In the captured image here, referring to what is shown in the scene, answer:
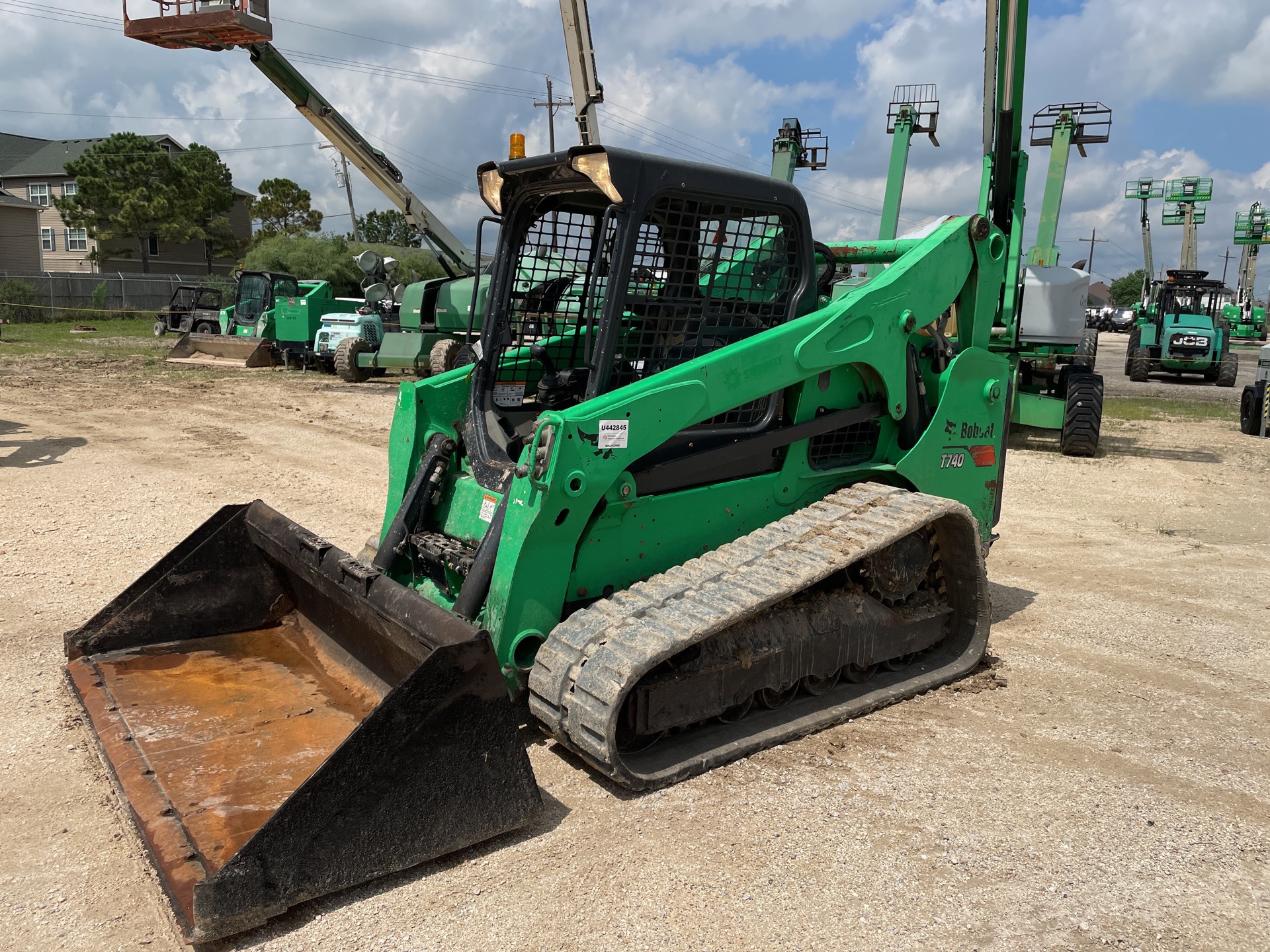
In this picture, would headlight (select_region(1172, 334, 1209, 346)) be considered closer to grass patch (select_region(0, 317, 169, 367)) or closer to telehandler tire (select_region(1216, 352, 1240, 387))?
telehandler tire (select_region(1216, 352, 1240, 387))

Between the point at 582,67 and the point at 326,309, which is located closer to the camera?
the point at 582,67

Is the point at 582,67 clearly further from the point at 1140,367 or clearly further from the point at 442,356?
the point at 1140,367

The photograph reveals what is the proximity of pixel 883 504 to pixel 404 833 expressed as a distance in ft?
8.43

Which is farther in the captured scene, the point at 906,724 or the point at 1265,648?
the point at 1265,648

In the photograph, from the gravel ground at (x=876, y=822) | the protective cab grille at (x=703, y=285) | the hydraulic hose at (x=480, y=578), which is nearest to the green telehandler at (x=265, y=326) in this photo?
the gravel ground at (x=876, y=822)

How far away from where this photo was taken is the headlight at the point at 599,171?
3.79 m

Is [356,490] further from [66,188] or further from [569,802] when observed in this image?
[66,188]

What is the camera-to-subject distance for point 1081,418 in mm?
11625

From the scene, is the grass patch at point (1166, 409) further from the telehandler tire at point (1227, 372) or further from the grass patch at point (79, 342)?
the grass patch at point (79, 342)

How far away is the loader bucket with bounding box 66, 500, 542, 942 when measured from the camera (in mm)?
2781

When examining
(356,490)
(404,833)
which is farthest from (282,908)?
(356,490)

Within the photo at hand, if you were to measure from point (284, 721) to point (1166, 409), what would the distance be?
17.5m

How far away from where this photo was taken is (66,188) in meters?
50.4

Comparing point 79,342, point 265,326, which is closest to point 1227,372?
point 265,326
